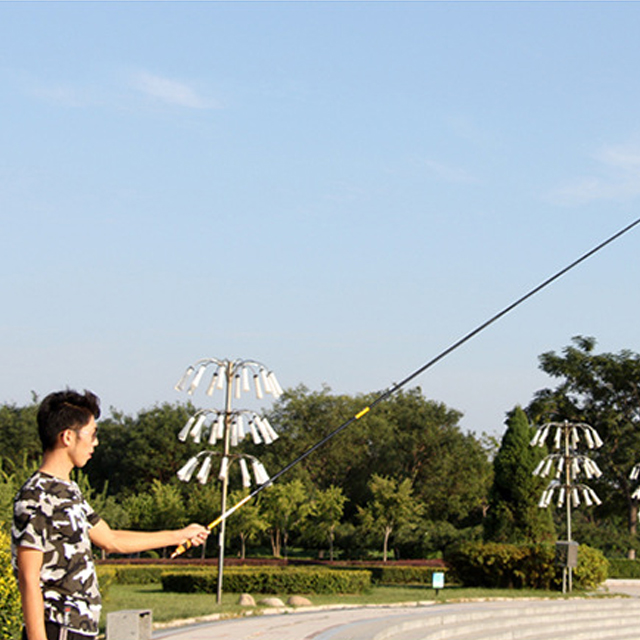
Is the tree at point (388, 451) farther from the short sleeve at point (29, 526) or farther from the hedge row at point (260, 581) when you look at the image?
the short sleeve at point (29, 526)

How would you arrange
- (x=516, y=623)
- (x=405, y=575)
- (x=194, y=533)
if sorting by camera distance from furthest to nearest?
(x=405, y=575), (x=516, y=623), (x=194, y=533)

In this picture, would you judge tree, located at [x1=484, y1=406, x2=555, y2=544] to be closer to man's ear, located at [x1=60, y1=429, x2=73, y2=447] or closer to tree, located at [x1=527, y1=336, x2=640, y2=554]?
tree, located at [x1=527, y1=336, x2=640, y2=554]

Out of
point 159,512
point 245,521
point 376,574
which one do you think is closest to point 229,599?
point 376,574

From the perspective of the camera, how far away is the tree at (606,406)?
49.9m

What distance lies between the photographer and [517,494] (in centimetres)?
3466

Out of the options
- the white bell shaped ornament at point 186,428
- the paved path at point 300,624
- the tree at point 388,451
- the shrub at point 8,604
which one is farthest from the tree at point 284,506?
the shrub at point 8,604

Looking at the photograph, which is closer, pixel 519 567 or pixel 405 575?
pixel 519 567

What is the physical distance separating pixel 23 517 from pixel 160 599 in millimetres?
18770

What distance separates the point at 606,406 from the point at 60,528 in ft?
168

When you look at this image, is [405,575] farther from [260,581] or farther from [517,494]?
[260,581]

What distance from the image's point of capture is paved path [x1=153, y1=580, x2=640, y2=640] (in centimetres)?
1528

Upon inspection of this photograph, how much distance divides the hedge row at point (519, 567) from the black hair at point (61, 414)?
1035 inches

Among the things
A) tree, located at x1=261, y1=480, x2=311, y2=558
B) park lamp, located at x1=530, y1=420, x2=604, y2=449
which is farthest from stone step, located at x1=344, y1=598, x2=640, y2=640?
tree, located at x1=261, y1=480, x2=311, y2=558

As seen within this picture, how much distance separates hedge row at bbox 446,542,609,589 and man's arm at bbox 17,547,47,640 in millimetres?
26428
